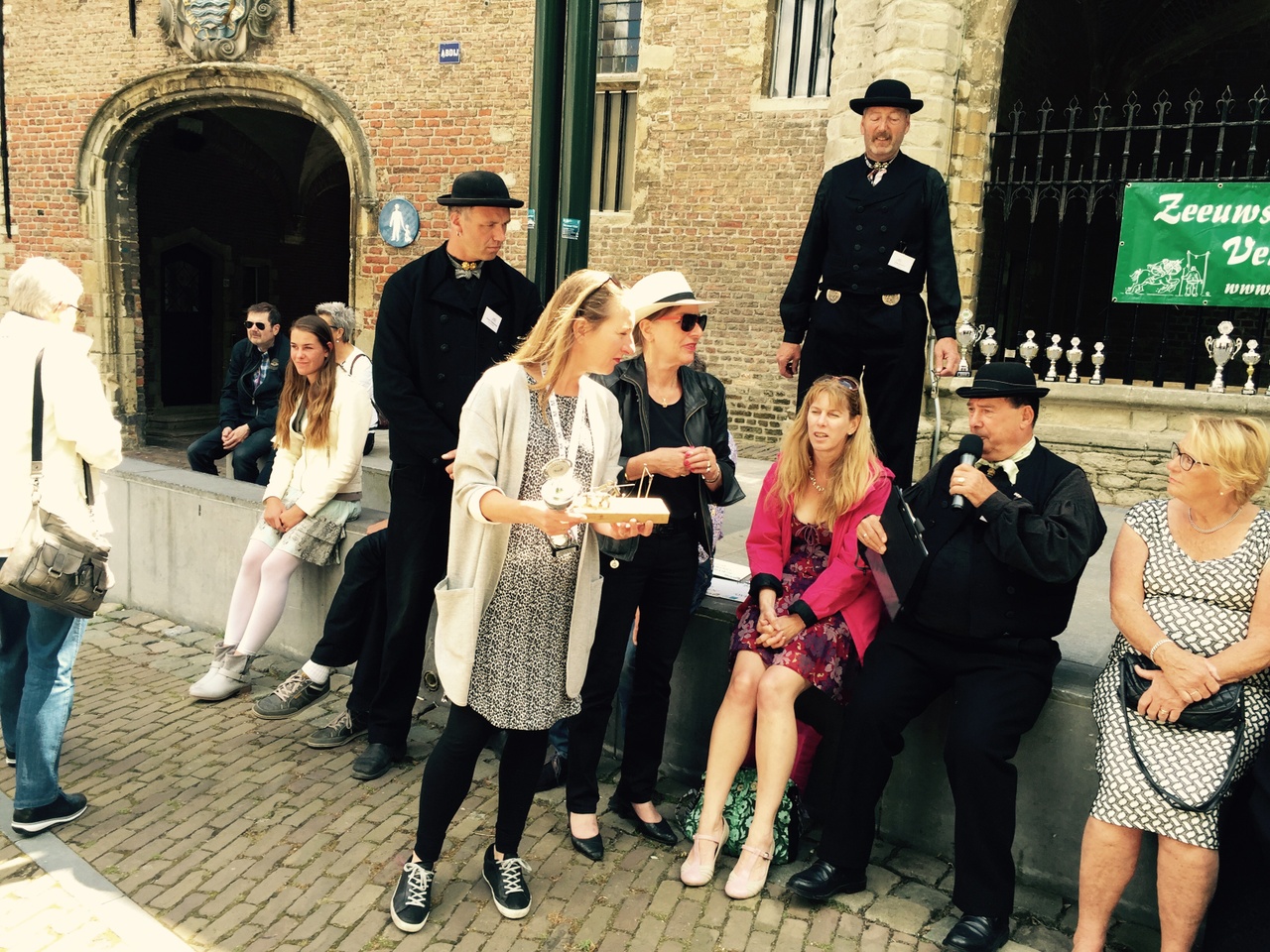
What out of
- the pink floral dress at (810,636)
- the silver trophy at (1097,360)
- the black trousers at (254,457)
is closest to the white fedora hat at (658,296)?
the pink floral dress at (810,636)

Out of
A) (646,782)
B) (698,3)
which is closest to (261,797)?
(646,782)

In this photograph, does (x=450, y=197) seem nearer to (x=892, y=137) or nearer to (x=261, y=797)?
(x=892, y=137)

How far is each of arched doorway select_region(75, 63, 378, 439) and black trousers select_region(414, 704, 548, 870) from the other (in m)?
10.6

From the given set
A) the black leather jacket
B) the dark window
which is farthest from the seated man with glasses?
the dark window

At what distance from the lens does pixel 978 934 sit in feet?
10.3

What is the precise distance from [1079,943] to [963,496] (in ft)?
4.57

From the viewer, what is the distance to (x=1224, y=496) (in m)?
3.05

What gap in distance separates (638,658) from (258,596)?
2.35 meters

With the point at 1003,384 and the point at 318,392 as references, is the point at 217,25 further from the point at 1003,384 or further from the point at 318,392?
the point at 1003,384

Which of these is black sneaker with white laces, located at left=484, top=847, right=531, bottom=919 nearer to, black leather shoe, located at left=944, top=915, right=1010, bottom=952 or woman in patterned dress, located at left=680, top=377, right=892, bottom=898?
woman in patterned dress, located at left=680, top=377, right=892, bottom=898

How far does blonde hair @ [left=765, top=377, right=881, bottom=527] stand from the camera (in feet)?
12.0

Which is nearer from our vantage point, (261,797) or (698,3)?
(261,797)

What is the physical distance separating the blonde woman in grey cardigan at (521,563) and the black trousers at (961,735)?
1005 mm

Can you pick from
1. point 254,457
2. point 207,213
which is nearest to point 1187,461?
point 254,457
